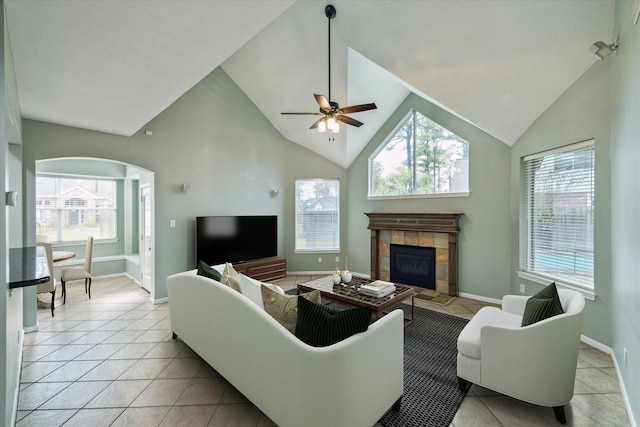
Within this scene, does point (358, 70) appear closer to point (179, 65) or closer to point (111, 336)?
point (179, 65)

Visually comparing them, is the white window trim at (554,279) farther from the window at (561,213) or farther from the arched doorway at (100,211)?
the arched doorway at (100,211)

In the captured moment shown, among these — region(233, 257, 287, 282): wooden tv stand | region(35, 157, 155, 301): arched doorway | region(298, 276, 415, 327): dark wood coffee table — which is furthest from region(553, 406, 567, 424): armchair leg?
region(35, 157, 155, 301): arched doorway

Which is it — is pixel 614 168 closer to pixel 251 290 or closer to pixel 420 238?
pixel 420 238

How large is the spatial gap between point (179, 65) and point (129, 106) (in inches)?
38.6

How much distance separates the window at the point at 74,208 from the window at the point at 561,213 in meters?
7.86

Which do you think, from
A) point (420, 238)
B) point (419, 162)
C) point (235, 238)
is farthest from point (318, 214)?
point (419, 162)

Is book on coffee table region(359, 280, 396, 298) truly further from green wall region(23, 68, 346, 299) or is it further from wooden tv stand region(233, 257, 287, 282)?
green wall region(23, 68, 346, 299)

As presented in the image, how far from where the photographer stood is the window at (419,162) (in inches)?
184

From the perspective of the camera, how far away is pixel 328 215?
20.5 feet

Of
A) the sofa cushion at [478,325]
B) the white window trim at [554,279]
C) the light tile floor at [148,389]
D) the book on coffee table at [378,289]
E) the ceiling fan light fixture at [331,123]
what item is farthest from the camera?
the ceiling fan light fixture at [331,123]

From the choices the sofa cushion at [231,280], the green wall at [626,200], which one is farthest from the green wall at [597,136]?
the sofa cushion at [231,280]

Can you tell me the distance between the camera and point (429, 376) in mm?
2383

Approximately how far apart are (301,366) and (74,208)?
6585 millimetres

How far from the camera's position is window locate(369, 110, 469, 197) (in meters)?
4.67
